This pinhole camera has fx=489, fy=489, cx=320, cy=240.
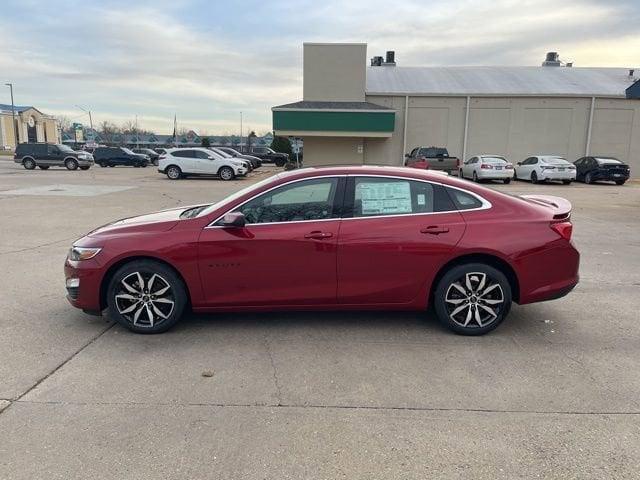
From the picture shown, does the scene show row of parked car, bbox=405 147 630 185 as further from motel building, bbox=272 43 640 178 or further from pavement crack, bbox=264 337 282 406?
pavement crack, bbox=264 337 282 406

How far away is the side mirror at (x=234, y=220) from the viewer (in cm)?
439

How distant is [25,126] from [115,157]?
6297cm

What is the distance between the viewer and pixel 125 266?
4566mm

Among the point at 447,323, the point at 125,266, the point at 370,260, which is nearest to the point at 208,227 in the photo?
the point at 125,266

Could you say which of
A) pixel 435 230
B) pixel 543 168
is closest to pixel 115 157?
pixel 543 168

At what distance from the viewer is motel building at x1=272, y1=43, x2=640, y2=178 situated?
103 ft

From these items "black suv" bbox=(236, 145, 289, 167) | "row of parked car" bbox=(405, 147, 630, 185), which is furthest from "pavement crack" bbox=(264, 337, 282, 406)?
"black suv" bbox=(236, 145, 289, 167)

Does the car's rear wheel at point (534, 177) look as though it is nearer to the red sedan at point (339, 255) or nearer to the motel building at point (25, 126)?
the red sedan at point (339, 255)

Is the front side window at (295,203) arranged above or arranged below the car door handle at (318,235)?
above

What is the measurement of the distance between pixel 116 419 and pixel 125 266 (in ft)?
5.56

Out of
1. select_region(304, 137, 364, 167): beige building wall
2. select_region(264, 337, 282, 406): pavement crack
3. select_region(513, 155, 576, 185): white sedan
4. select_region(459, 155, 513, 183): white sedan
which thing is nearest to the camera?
select_region(264, 337, 282, 406): pavement crack

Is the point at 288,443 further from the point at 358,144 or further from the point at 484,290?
the point at 358,144

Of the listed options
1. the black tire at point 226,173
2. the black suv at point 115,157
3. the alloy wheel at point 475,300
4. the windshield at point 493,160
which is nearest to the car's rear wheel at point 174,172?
the black tire at point 226,173

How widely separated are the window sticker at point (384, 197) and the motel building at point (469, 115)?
26384 mm
